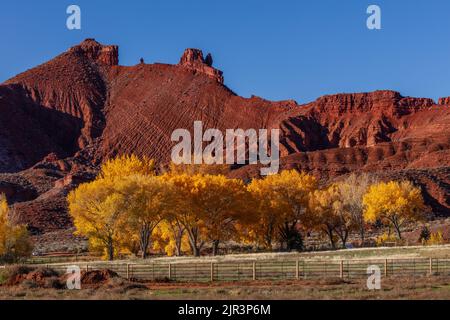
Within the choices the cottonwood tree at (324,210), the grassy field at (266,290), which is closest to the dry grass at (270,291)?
the grassy field at (266,290)

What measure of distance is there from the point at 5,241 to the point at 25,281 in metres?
31.9

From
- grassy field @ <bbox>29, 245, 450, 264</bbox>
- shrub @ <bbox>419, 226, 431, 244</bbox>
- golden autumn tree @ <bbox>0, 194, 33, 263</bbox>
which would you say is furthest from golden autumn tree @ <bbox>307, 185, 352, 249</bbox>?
golden autumn tree @ <bbox>0, 194, 33, 263</bbox>

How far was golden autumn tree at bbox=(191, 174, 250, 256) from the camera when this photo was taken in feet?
198

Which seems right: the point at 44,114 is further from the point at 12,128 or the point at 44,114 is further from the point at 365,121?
the point at 365,121

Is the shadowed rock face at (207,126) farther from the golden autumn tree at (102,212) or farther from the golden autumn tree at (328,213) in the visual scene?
the golden autumn tree at (102,212)

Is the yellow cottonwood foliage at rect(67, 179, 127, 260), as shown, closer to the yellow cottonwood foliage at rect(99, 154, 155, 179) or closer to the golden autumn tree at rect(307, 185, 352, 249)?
the yellow cottonwood foliage at rect(99, 154, 155, 179)

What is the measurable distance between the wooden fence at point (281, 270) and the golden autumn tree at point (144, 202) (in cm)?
1868

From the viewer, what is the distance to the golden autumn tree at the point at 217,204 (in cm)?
6028

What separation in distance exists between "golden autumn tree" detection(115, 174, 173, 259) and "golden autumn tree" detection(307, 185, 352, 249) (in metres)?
16.6

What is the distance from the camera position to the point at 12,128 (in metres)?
181

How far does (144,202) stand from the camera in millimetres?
57375

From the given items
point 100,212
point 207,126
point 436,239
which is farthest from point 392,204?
point 207,126

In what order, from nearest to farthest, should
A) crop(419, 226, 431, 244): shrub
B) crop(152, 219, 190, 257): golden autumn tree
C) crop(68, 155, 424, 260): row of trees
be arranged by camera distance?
1. crop(68, 155, 424, 260): row of trees
2. crop(152, 219, 190, 257): golden autumn tree
3. crop(419, 226, 431, 244): shrub
